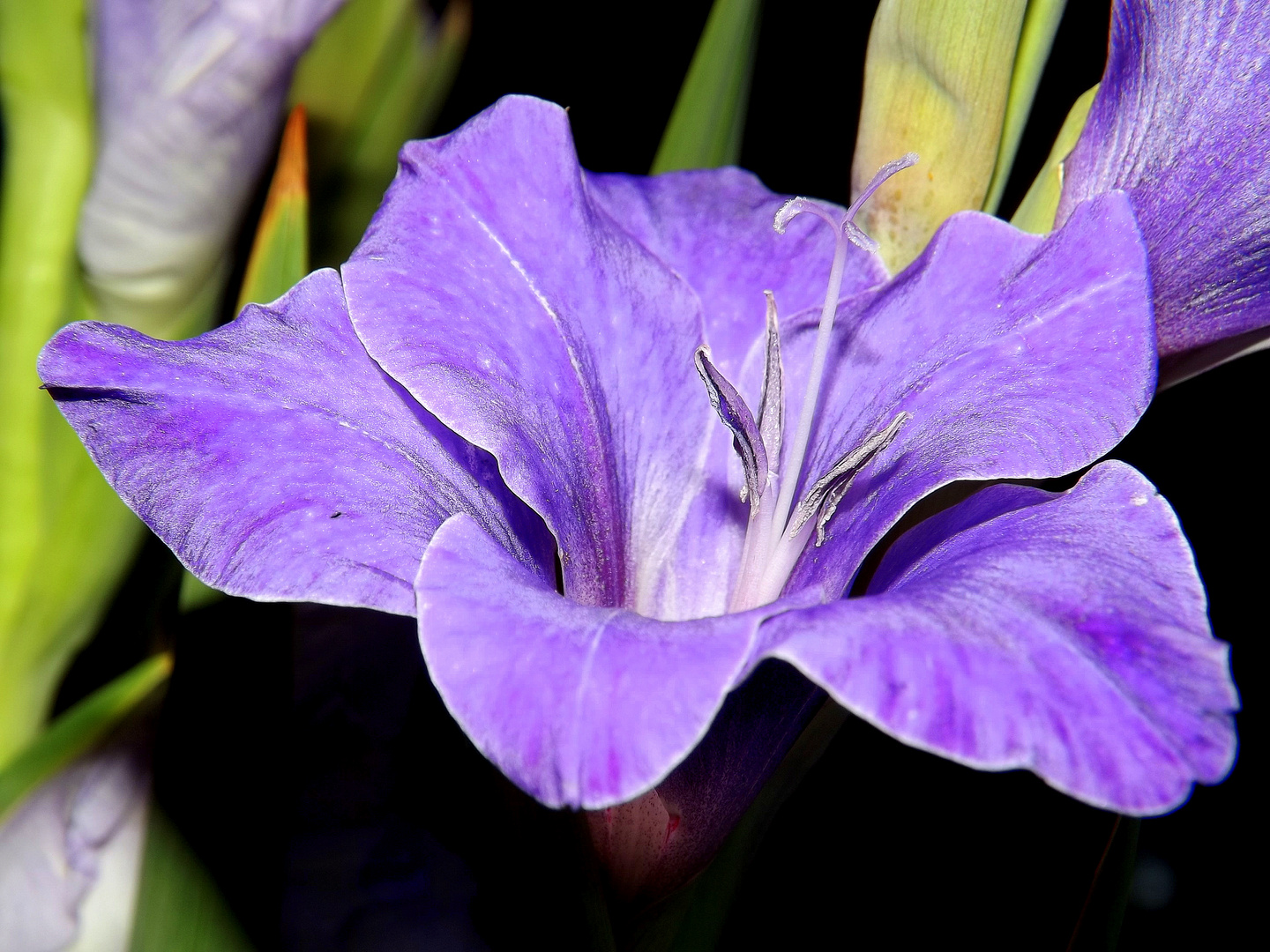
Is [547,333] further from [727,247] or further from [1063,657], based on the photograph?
[1063,657]

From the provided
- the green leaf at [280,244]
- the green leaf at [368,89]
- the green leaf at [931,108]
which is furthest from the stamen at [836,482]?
the green leaf at [368,89]

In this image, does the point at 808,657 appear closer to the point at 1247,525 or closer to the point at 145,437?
the point at 145,437

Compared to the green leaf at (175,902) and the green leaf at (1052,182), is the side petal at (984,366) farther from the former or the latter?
the green leaf at (175,902)

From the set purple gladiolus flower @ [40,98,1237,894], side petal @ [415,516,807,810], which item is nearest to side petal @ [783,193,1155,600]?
purple gladiolus flower @ [40,98,1237,894]

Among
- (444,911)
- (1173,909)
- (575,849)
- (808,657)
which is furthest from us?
(1173,909)

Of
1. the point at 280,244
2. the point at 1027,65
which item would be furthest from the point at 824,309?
the point at 280,244

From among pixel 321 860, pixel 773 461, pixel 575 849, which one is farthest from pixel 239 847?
pixel 773 461
